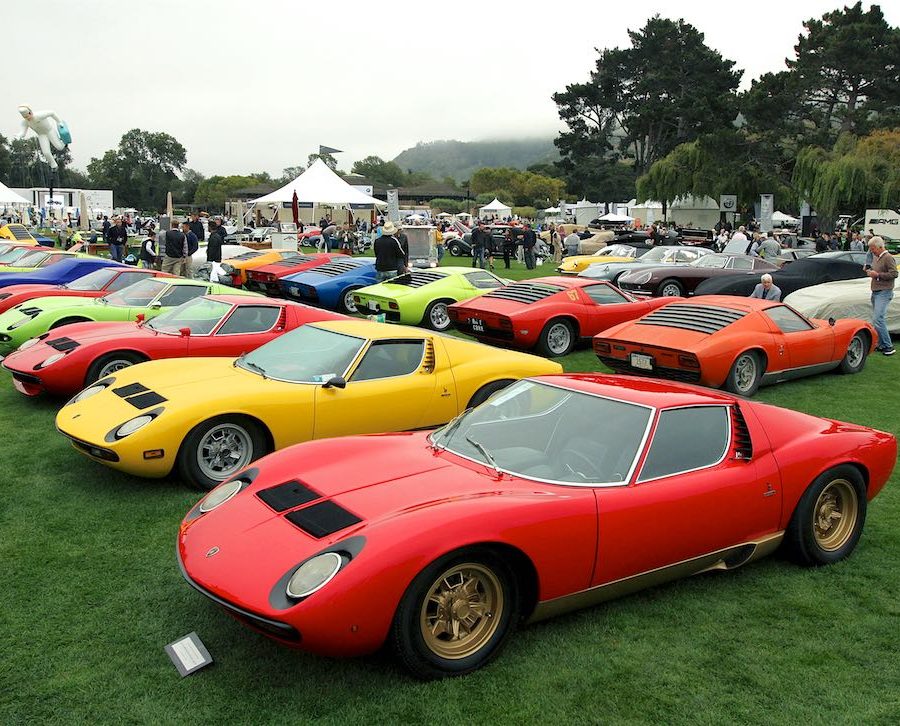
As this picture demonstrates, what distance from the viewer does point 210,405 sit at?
5688mm

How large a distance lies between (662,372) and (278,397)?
185 inches

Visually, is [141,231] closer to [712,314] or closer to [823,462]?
[712,314]

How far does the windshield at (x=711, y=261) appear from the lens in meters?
18.6

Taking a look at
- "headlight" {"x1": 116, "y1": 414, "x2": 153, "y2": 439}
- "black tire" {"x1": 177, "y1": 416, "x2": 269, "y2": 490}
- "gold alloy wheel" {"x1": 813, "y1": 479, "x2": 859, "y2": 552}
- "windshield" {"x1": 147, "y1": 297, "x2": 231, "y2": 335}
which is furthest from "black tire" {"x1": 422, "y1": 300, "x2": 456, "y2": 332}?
"gold alloy wheel" {"x1": 813, "y1": 479, "x2": 859, "y2": 552}

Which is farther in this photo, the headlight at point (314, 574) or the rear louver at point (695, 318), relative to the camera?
the rear louver at point (695, 318)

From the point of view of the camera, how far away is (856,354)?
10625 millimetres

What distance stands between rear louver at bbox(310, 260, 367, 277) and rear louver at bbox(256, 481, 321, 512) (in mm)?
12055

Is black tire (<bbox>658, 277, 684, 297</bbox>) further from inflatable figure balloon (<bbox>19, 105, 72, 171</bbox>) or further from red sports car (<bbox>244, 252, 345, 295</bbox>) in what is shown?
inflatable figure balloon (<bbox>19, 105, 72, 171</bbox>)

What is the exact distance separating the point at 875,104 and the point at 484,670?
183ft

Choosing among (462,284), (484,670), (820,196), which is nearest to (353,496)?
(484,670)

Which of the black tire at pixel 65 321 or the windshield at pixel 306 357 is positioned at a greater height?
the windshield at pixel 306 357

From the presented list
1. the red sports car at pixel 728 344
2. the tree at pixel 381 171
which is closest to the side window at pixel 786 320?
the red sports car at pixel 728 344

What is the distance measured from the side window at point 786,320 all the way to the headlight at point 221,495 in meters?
7.24

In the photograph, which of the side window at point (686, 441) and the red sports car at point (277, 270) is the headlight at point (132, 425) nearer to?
the side window at point (686, 441)
